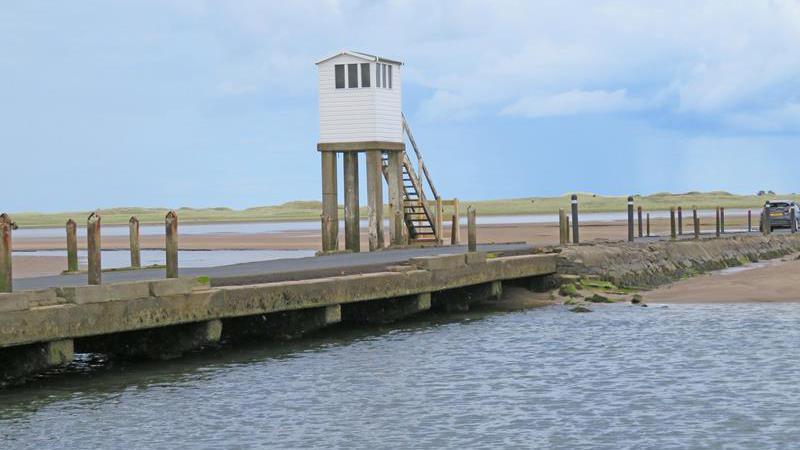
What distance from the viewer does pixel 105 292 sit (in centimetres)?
1845

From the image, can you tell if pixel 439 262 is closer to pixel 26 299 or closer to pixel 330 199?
pixel 26 299

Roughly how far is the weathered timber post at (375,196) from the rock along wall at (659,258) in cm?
703

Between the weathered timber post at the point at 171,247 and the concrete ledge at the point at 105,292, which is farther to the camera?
the weathered timber post at the point at 171,247

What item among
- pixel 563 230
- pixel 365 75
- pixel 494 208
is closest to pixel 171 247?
pixel 563 230

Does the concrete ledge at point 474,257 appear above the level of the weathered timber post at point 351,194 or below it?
below

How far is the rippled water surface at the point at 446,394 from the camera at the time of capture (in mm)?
15852

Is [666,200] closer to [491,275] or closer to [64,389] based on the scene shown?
[491,275]

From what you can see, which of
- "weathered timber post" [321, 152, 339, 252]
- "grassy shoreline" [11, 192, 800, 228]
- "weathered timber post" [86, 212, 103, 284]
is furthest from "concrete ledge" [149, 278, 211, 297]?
"grassy shoreline" [11, 192, 800, 228]

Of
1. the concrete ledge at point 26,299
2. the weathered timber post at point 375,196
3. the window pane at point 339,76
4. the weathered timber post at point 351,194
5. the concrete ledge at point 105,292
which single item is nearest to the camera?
the concrete ledge at point 26,299

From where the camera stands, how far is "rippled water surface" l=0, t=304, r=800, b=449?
52.0 feet

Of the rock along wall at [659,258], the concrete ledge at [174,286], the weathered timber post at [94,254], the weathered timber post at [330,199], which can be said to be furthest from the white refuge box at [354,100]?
the weathered timber post at [94,254]

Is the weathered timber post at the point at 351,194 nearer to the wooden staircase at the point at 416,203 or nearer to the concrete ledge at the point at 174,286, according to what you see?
the wooden staircase at the point at 416,203

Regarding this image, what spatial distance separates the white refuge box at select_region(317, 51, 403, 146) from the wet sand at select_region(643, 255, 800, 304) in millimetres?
9496

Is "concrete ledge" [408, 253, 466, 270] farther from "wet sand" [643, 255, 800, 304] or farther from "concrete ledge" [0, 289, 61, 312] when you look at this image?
"concrete ledge" [0, 289, 61, 312]
